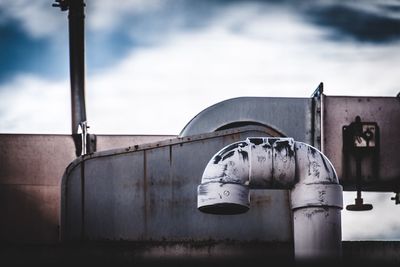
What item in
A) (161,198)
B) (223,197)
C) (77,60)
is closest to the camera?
(223,197)

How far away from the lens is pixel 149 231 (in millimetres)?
9336

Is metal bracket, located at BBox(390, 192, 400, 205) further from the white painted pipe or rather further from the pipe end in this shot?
the pipe end

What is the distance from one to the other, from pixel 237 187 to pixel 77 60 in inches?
337

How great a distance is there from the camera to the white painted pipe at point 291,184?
748 cm

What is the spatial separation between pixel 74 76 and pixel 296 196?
8391 millimetres

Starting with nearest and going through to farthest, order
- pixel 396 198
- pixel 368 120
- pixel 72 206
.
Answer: pixel 72 206
pixel 368 120
pixel 396 198

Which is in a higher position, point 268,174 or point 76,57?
point 76,57

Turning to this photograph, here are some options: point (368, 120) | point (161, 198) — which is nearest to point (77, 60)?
point (161, 198)

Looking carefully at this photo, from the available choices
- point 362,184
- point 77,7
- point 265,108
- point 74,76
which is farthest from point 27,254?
point 77,7

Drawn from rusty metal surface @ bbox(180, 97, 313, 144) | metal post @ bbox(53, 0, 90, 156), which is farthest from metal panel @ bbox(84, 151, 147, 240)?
metal post @ bbox(53, 0, 90, 156)

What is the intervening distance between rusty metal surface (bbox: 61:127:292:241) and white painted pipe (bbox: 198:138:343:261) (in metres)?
1.79

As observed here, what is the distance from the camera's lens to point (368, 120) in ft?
33.4

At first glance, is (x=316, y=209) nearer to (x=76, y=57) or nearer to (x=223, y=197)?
(x=223, y=197)

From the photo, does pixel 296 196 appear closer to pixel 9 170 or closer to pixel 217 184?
pixel 217 184
